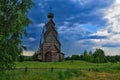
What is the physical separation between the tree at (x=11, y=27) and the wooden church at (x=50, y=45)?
5483 centimetres

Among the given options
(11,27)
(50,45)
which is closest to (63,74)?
(11,27)

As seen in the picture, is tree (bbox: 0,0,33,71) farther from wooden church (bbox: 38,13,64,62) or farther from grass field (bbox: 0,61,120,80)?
wooden church (bbox: 38,13,64,62)

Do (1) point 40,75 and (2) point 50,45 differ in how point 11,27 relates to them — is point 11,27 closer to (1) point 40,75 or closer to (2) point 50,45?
(1) point 40,75

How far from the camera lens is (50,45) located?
3553 inches

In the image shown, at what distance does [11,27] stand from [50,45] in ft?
194

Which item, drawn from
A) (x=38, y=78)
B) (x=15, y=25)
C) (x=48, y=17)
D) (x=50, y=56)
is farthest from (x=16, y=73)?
(x=48, y=17)

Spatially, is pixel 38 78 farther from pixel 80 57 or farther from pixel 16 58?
pixel 80 57

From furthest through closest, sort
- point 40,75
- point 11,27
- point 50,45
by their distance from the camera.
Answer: point 50,45, point 40,75, point 11,27

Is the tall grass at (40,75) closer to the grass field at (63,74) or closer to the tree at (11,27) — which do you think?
the grass field at (63,74)

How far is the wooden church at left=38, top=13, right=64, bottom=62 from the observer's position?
289ft

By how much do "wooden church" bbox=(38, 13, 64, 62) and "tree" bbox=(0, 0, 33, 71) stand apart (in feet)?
180

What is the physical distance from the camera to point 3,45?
1225 inches

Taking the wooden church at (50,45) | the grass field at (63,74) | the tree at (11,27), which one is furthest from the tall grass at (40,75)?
the wooden church at (50,45)

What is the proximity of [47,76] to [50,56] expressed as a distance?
45.8m
